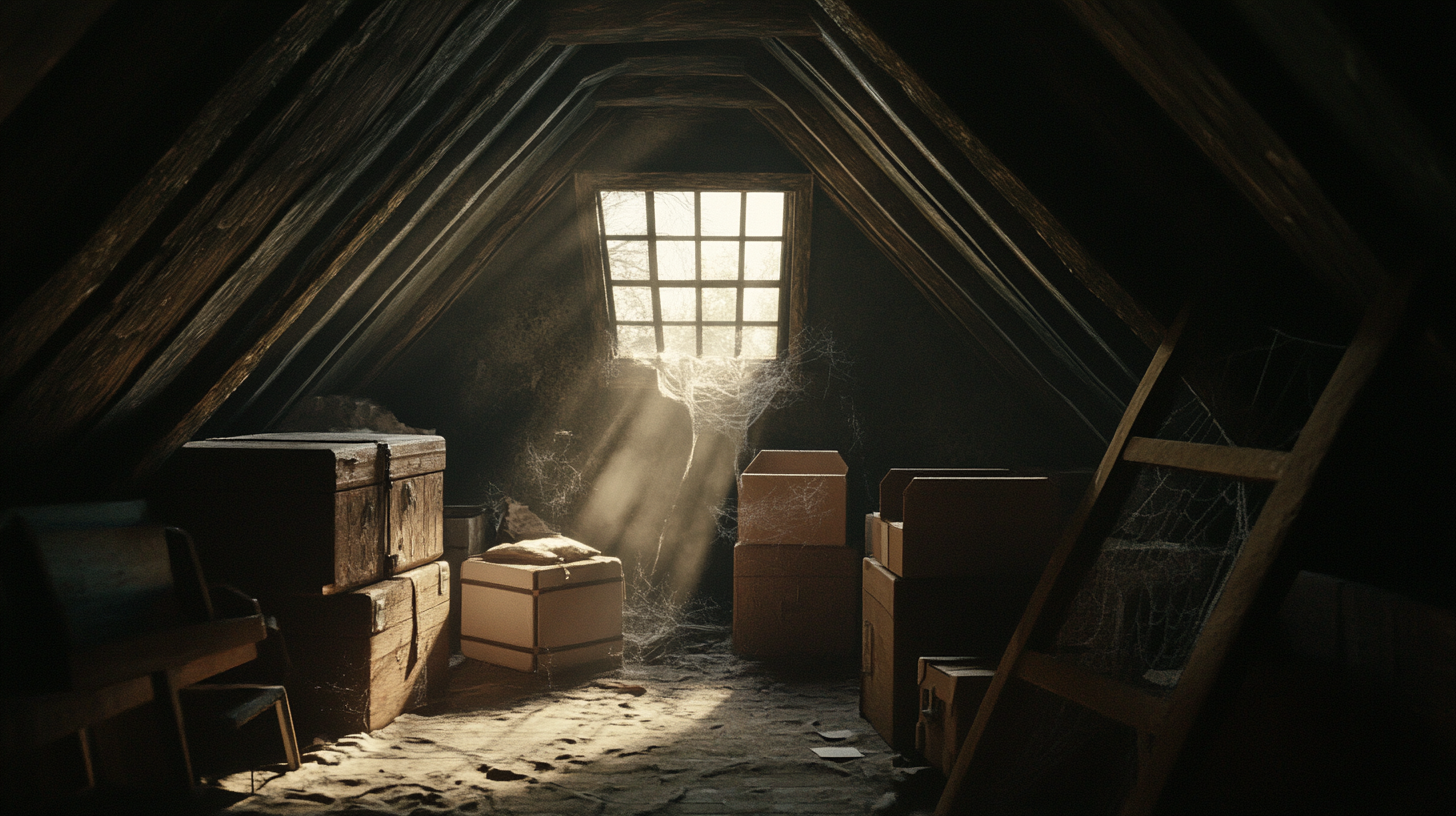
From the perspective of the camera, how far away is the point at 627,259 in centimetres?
498

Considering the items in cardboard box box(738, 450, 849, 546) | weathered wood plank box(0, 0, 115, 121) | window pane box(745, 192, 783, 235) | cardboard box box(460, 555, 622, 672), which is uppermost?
window pane box(745, 192, 783, 235)

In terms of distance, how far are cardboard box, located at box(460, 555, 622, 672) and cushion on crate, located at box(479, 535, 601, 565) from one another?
0.16 feet

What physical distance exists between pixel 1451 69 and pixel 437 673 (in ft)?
11.5

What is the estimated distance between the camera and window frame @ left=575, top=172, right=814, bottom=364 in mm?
4664

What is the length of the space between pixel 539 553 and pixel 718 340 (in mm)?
1939

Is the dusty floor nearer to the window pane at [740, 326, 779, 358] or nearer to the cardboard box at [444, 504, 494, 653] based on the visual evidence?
the cardboard box at [444, 504, 494, 653]

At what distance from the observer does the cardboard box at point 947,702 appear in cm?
230

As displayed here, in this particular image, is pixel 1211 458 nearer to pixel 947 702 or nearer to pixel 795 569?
pixel 947 702

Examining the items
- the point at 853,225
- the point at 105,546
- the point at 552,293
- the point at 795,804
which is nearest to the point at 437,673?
the point at 105,546

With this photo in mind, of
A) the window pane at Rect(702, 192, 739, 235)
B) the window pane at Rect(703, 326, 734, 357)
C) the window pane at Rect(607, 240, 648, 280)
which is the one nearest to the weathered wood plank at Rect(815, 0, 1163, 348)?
the window pane at Rect(702, 192, 739, 235)

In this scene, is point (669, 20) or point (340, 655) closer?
point (340, 655)

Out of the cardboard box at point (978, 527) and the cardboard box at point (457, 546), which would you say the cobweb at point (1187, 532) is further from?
the cardboard box at point (457, 546)

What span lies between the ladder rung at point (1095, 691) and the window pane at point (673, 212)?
3.48m

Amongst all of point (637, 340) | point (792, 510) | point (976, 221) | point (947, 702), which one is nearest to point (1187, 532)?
point (947, 702)
